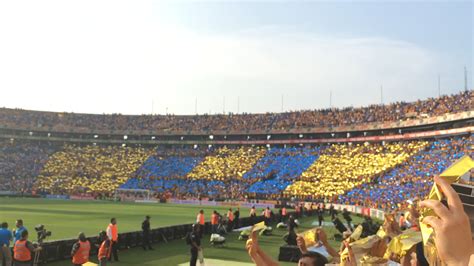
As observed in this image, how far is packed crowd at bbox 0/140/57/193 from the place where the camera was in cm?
8025

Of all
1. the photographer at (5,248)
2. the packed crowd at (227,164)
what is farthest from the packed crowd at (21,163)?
the photographer at (5,248)

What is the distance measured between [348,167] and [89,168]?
4702cm

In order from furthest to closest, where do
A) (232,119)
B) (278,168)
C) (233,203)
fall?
(232,119)
(278,168)
(233,203)

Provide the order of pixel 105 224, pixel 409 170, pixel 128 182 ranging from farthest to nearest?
pixel 128 182, pixel 409 170, pixel 105 224

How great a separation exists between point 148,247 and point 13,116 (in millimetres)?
89029

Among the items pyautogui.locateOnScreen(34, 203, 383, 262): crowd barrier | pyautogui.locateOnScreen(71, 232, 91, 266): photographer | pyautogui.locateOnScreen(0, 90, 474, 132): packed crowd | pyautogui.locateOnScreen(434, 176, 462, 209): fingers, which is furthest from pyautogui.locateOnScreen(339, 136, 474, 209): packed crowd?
pyautogui.locateOnScreen(434, 176, 462, 209): fingers

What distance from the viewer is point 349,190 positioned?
62.5m

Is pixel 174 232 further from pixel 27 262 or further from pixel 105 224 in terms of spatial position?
pixel 27 262

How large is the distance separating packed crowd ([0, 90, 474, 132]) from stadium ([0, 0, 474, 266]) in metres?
0.31

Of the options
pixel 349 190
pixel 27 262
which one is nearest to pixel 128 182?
pixel 349 190

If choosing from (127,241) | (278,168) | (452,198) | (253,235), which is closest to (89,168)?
(278,168)

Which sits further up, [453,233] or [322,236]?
[453,233]

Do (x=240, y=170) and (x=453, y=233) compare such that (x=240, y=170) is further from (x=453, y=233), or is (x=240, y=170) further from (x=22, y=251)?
(x=453, y=233)

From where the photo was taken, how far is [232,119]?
321 ft
